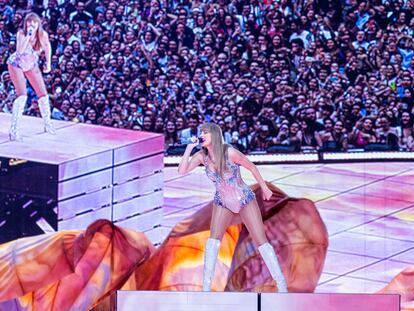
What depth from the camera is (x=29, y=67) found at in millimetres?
8359

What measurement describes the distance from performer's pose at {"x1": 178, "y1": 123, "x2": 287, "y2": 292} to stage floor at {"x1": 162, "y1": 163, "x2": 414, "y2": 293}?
0.63 metres

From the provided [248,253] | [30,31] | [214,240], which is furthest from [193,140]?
[30,31]

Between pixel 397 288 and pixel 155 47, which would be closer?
pixel 397 288

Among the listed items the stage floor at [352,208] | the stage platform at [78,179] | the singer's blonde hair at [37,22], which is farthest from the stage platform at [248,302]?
the singer's blonde hair at [37,22]

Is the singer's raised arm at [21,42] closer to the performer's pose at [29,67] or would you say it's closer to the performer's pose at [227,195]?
the performer's pose at [29,67]

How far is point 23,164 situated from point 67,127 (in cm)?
50

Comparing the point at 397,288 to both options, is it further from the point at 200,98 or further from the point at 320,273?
the point at 200,98

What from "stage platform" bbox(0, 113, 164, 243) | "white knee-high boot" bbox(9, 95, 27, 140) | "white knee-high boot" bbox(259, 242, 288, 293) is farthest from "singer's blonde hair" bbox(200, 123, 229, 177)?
"white knee-high boot" bbox(9, 95, 27, 140)

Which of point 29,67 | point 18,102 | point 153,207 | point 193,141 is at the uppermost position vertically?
point 29,67

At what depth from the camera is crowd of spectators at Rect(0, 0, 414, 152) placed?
326 inches

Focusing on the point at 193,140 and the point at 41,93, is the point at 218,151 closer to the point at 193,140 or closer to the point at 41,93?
the point at 193,140

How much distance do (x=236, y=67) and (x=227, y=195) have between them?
1.42m

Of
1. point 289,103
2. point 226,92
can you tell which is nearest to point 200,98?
point 226,92

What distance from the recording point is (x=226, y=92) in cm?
837
